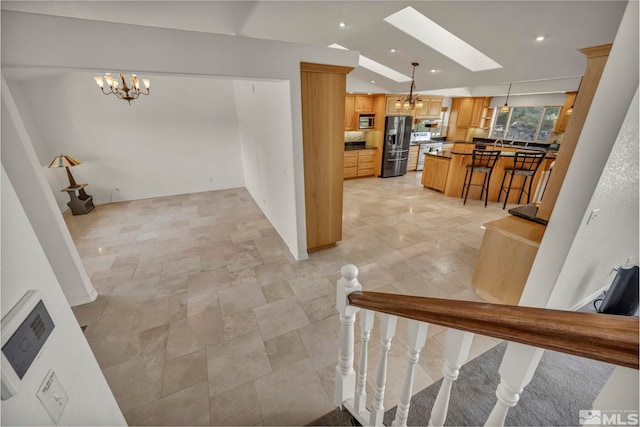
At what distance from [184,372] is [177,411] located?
0.93 feet

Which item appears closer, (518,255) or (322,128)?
(518,255)

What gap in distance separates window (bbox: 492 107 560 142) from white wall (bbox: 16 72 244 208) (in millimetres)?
8488

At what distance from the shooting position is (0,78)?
5.96 feet

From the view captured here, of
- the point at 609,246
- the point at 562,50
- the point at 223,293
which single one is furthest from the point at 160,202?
the point at 562,50

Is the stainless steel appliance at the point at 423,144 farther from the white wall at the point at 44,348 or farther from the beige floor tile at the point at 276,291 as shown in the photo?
the white wall at the point at 44,348

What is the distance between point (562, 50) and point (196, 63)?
14.6 feet

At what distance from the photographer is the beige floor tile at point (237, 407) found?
158cm

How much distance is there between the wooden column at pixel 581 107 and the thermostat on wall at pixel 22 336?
126 inches

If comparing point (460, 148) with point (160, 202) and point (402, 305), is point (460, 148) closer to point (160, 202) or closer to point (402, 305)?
point (402, 305)

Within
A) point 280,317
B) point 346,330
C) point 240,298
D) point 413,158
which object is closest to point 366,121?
point 413,158

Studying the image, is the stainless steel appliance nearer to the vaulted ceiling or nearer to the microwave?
the microwave

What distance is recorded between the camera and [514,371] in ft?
1.88

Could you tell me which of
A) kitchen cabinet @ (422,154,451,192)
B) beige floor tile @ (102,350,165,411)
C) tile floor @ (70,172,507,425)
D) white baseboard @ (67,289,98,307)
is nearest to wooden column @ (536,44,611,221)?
tile floor @ (70,172,507,425)

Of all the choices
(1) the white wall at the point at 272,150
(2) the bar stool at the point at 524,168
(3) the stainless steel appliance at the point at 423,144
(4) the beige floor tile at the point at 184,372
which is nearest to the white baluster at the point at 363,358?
(4) the beige floor tile at the point at 184,372
